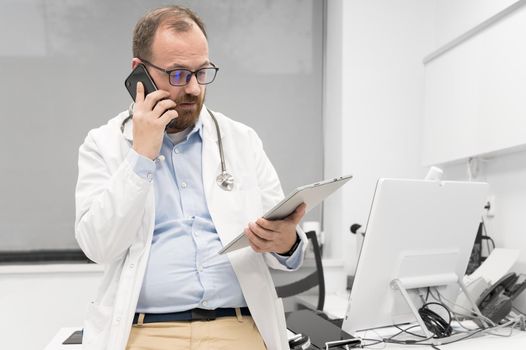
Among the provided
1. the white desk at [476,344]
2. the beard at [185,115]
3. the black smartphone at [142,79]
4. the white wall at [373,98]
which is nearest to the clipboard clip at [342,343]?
the white desk at [476,344]

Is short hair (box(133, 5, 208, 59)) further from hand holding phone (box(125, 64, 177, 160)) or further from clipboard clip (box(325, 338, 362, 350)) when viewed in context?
clipboard clip (box(325, 338, 362, 350))

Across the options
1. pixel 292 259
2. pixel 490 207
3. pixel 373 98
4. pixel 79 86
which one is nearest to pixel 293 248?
pixel 292 259

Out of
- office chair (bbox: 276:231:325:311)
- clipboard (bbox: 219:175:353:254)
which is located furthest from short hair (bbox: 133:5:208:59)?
office chair (bbox: 276:231:325:311)

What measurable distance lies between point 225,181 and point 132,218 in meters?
0.30

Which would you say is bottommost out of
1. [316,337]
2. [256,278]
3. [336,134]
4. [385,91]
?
[316,337]

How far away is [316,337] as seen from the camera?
4.32 feet

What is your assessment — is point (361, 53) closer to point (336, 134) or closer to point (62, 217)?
point (336, 134)

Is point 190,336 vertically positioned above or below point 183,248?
below

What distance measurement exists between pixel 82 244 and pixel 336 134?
7.09 feet

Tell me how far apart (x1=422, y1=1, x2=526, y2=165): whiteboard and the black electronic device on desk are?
130cm

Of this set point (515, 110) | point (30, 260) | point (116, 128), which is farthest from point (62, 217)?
point (515, 110)

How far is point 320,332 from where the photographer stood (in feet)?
4.44

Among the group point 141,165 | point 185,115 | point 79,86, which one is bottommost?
point 141,165

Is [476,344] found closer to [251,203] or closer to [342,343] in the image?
[342,343]
